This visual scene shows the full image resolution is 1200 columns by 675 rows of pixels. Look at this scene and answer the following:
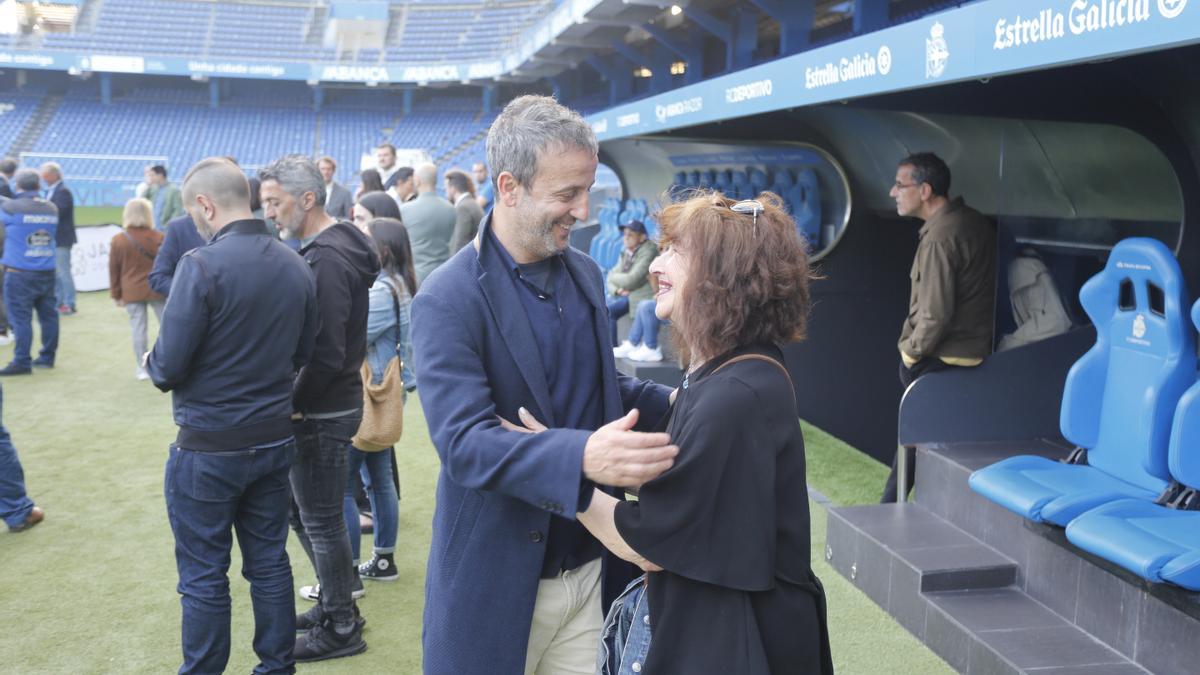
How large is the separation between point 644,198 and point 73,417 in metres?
6.72

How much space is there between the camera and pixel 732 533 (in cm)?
158

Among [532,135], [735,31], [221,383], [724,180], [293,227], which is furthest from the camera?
[735,31]

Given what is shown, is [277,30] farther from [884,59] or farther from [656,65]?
[884,59]

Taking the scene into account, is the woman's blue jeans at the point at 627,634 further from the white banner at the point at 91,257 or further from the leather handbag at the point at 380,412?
the white banner at the point at 91,257

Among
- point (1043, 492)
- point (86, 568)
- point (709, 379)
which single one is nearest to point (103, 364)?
point (86, 568)

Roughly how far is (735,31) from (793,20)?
182 cm

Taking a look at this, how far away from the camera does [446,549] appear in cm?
186

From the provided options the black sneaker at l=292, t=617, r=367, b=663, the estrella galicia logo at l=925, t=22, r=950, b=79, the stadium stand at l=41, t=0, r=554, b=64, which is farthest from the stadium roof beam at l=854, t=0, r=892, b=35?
the stadium stand at l=41, t=0, r=554, b=64

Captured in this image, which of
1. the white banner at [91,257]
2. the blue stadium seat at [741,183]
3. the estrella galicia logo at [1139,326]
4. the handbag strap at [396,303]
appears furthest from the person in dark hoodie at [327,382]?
the white banner at [91,257]

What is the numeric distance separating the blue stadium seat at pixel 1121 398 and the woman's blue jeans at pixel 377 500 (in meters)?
2.34

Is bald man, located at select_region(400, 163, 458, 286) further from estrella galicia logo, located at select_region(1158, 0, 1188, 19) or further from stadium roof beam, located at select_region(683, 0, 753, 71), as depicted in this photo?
estrella galicia logo, located at select_region(1158, 0, 1188, 19)

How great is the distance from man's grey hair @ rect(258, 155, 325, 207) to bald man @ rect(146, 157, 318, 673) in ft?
1.19

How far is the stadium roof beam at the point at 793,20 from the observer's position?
966 centimetres

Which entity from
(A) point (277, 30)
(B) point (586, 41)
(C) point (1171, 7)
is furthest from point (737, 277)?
(A) point (277, 30)
